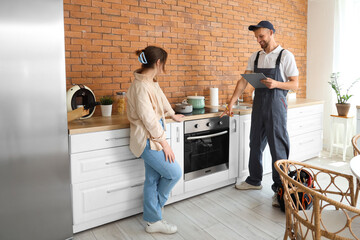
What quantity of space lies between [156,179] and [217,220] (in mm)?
677

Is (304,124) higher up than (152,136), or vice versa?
(152,136)

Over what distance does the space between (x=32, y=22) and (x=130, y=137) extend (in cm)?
109

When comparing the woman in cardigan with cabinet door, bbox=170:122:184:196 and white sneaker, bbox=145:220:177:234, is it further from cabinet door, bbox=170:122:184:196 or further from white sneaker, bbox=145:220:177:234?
cabinet door, bbox=170:122:184:196

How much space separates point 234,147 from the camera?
3361mm

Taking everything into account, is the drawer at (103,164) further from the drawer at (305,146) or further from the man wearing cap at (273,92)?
the drawer at (305,146)

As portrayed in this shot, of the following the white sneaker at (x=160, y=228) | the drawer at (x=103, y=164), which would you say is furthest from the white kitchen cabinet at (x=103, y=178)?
the white sneaker at (x=160, y=228)

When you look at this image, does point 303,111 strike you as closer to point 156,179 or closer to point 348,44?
point 348,44

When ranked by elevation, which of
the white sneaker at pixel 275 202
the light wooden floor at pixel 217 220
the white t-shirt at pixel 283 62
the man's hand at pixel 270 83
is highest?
the white t-shirt at pixel 283 62

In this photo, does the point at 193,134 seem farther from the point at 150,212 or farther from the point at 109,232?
the point at 109,232

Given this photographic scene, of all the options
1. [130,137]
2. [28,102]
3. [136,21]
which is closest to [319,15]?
[136,21]

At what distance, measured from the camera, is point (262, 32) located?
2.99 metres

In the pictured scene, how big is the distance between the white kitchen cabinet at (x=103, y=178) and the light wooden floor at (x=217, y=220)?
13 centimetres

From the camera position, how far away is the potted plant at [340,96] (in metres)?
4.39

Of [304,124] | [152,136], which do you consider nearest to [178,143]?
[152,136]
